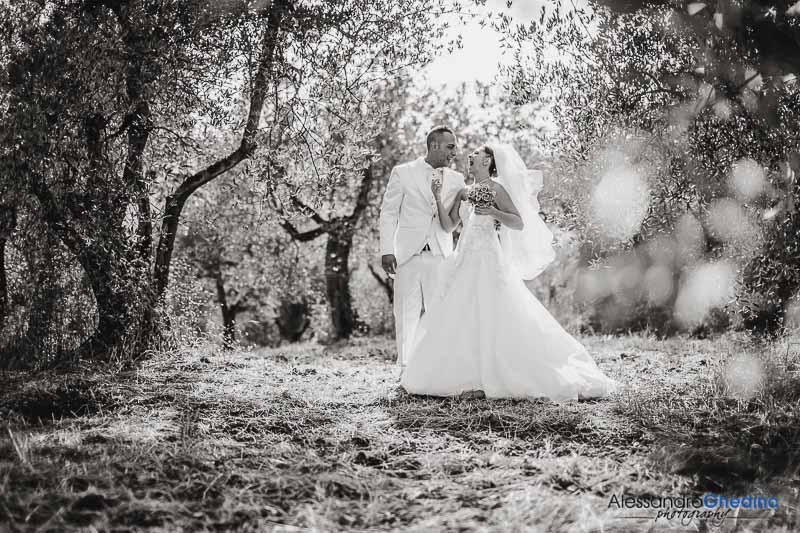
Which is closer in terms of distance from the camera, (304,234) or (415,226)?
(415,226)

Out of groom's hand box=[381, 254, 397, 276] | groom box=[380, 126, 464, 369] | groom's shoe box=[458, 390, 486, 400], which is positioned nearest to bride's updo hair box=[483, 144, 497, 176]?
groom box=[380, 126, 464, 369]

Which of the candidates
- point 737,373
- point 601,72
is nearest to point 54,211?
point 601,72

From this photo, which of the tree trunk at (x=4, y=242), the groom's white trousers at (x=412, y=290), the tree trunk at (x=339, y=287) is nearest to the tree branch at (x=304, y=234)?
the tree trunk at (x=339, y=287)

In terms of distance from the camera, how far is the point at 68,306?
8398 mm

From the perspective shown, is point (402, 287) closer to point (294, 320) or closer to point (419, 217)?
point (419, 217)

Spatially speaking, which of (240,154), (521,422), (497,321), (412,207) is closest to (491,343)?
(497,321)

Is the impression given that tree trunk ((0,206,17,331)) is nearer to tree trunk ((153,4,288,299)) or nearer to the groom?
tree trunk ((153,4,288,299))

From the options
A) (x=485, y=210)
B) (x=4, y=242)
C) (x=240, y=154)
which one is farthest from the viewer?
(x=240, y=154)

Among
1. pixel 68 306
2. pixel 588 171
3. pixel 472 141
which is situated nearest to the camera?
pixel 68 306

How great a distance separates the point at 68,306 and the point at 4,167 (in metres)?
1.86

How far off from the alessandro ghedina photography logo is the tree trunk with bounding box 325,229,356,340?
1713 cm

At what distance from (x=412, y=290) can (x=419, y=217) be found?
90 centimetres

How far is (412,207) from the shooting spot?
832 centimetres

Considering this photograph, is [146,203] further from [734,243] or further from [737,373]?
[734,243]
